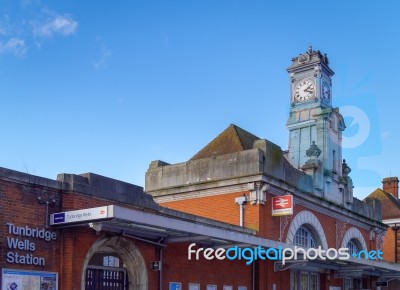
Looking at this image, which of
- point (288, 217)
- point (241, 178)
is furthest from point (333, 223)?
point (241, 178)

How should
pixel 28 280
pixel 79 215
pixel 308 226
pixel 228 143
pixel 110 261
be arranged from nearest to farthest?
pixel 28 280 → pixel 79 215 → pixel 110 261 → pixel 308 226 → pixel 228 143

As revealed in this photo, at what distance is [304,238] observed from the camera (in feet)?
78.3

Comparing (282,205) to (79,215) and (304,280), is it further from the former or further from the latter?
(79,215)

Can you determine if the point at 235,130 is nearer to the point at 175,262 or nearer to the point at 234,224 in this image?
the point at 234,224

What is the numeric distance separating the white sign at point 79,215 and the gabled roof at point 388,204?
30760 millimetres

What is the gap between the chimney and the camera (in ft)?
144

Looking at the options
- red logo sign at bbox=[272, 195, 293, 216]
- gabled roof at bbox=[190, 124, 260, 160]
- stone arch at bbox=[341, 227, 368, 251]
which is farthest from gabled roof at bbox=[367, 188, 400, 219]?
red logo sign at bbox=[272, 195, 293, 216]

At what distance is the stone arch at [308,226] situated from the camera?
72.7ft

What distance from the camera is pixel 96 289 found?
14.4 m

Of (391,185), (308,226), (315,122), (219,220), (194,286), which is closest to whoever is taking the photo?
(194,286)

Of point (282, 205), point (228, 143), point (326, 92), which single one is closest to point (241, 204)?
point (282, 205)

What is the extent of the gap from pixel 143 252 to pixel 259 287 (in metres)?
5.85

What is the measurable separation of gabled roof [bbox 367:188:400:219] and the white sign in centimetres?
3076

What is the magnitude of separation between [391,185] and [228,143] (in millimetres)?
23723
